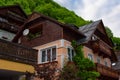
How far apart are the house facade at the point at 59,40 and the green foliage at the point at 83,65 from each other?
0.63 m

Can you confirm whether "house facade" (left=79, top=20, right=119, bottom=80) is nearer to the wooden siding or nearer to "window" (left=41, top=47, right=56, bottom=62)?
the wooden siding

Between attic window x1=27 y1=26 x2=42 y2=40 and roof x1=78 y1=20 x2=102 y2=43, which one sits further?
attic window x1=27 y1=26 x2=42 y2=40

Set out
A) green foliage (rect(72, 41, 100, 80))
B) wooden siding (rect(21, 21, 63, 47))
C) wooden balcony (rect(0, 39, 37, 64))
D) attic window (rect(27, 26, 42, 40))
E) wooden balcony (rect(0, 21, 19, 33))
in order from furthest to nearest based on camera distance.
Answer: wooden balcony (rect(0, 21, 19, 33)) → attic window (rect(27, 26, 42, 40)) → wooden siding (rect(21, 21, 63, 47)) → green foliage (rect(72, 41, 100, 80)) → wooden balcony (rect(0, 39, 37, 64))

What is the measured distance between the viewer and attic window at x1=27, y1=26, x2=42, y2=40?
2773 centimetres

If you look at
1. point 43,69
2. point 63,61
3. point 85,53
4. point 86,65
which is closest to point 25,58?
point 43,69

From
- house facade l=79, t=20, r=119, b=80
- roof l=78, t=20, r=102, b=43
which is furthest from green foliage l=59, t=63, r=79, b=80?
roof l=78, t=20, r=102, b=43

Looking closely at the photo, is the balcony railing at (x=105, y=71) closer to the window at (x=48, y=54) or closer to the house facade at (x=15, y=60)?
the window at (x=48, y=54)

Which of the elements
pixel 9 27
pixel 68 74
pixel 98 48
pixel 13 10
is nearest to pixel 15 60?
pixel 68 74

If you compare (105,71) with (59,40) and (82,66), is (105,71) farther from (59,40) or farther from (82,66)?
(59,40)

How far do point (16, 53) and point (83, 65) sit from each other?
30.7ft

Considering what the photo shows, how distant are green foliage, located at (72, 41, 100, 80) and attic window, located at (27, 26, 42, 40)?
475 centimetres

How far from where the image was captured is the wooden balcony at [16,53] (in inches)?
606

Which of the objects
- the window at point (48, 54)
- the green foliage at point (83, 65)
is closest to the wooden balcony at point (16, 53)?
the window at point (48, 54)

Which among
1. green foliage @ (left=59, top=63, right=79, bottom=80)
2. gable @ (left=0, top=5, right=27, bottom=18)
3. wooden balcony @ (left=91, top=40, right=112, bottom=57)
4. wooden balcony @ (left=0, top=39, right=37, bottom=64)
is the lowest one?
green foliage @ (left=59, top=63, right=79, bottom=80)
